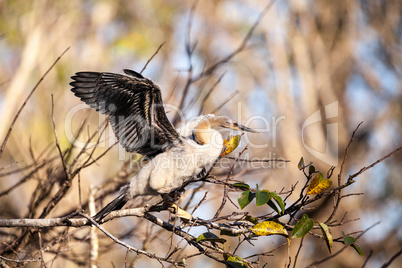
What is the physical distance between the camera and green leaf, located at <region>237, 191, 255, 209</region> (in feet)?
9.10

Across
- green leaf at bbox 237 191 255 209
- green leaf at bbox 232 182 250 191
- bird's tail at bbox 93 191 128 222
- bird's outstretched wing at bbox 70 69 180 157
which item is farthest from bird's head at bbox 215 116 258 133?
green leaf at bbox 237 191 255 209

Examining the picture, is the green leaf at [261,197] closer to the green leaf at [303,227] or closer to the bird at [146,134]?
the green leaf at [303,227]

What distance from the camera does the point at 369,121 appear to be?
39.5 ft

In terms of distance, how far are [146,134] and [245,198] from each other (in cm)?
173

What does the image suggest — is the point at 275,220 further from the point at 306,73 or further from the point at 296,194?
the point at 306,73

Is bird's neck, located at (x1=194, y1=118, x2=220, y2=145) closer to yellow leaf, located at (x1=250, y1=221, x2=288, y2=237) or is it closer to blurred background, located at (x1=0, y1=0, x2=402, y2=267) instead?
yellow leaf, located at (x1=250, y1=221, x2=288, y2=237)

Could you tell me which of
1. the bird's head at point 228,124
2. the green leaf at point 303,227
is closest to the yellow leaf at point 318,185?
the green leaf at point 303,227

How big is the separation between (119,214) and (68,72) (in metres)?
8.60

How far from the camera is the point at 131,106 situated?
13.7ft

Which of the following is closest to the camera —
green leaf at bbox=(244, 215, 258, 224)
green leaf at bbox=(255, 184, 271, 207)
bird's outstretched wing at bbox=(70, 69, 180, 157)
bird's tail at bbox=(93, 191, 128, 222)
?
green leaf at bbox=(255, 184, 271, 207)

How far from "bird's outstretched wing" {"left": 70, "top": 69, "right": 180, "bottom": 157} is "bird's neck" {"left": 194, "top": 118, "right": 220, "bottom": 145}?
0.67 ft

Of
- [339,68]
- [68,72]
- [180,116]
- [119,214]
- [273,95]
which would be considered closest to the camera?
[119,214]

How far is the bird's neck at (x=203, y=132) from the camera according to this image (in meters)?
4.22

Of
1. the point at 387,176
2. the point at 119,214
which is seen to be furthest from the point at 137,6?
the point at 119,214
